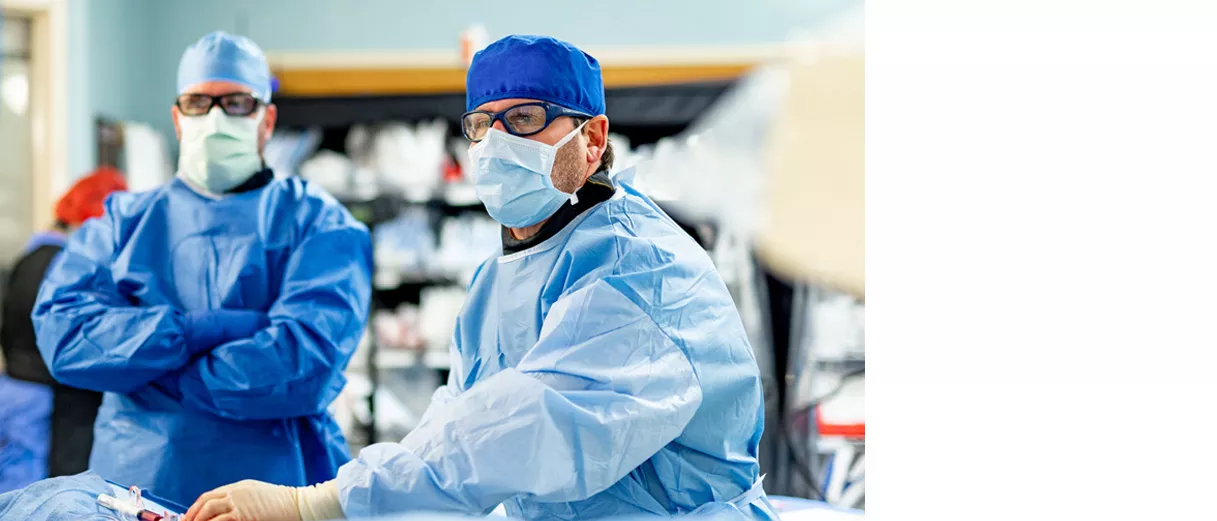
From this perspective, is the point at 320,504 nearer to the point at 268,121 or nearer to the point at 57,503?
the point at 57,503

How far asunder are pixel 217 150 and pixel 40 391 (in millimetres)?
1943

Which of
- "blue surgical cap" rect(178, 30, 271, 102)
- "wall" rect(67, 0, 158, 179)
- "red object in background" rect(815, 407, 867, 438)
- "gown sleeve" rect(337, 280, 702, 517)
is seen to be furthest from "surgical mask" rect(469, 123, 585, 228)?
"wall" rect(67, 0, 158, 179)

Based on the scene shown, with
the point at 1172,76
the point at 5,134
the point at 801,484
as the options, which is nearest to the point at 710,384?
the point at 1172,76

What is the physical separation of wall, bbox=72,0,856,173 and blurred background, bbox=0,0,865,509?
0.04 feet

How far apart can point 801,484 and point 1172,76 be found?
367cm

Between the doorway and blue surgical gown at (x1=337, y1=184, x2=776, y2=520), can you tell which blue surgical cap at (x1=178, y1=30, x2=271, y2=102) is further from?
the doorway

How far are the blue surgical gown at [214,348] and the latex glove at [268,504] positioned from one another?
75 centimetres

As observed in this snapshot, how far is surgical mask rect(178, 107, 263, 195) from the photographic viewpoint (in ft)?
7.88

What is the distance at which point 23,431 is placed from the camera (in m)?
3.81

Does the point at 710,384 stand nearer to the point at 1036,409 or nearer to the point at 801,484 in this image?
the point at 1036,409

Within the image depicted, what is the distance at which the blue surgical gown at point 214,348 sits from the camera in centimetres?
219

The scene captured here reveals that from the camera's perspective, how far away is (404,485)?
4.62ft

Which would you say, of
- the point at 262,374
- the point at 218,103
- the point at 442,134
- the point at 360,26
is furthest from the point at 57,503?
the point at 360,26

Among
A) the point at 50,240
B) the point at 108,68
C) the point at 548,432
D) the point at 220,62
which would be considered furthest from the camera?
the point at 108,68
